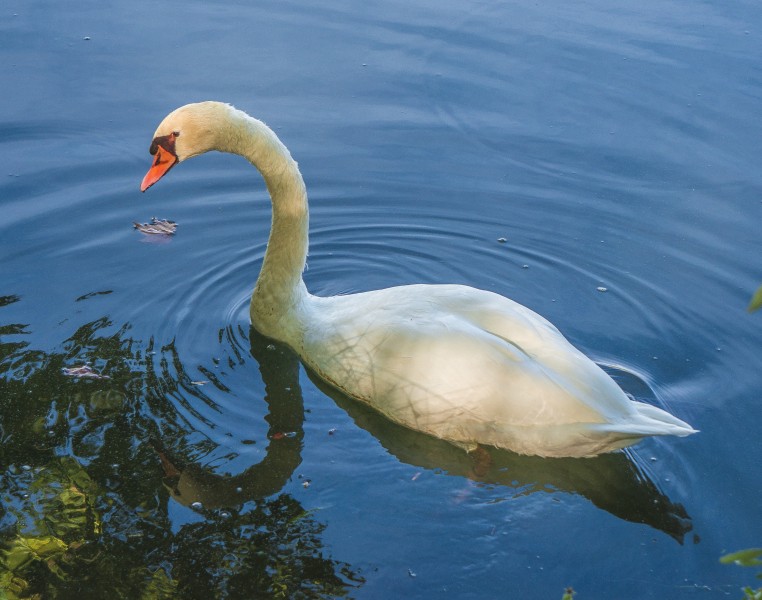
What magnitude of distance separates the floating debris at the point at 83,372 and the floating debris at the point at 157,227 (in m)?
1.90

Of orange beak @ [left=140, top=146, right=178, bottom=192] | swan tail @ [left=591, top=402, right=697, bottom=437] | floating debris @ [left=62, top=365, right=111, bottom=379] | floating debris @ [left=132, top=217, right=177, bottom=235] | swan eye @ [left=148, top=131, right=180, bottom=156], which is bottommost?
floating debris @ [left=62, top=365, right=111, bottom=379]

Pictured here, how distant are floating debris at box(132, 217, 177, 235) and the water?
0.35ft

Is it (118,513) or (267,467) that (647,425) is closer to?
(267,467)

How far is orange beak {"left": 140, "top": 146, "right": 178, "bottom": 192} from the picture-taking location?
21.2 feet

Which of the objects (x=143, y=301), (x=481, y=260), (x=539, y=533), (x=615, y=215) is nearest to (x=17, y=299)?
(x=143, y=301)

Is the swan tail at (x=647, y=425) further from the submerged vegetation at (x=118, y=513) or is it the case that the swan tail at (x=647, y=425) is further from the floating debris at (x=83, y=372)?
the floating debris at (x=83, y=372)

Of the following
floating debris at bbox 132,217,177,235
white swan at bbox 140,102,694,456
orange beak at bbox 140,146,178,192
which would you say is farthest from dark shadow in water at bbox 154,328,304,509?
floating debris at bbox 132,217,177,235

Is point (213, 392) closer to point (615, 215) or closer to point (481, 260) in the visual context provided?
point (481, 260)

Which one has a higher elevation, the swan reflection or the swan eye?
the swan eye

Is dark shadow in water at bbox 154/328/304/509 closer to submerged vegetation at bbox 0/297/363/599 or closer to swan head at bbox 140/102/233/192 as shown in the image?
submerged vegetation at bbox 0/297/363/599

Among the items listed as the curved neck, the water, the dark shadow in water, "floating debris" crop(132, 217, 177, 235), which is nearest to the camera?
the water

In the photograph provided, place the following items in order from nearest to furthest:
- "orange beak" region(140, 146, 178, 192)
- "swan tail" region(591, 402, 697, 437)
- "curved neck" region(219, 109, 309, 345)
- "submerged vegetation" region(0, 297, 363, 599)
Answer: "submerged vegetation" region(0, 297, 363, 599), "swan tail" region(591, 402, 697, 437), "orange beak" region(140, 146, 178, 192), "curved neck" region(219, 109, 309, 345)

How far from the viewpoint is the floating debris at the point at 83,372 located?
633 cm

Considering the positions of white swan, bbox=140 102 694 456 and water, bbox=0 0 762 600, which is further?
white swan, bbox=140 102 694 456
